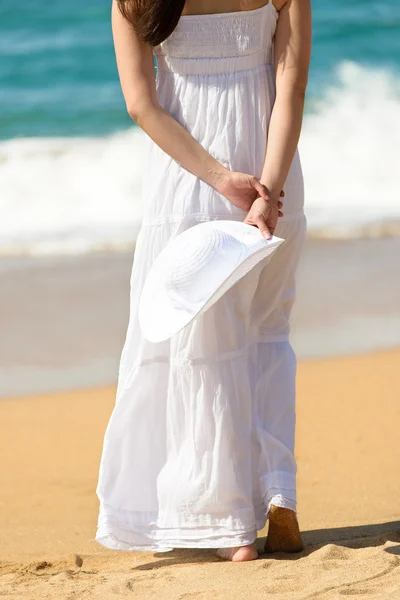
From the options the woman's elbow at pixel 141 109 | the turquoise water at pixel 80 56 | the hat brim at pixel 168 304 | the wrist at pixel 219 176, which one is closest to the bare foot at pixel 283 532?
the hat brim at pixel 168 304

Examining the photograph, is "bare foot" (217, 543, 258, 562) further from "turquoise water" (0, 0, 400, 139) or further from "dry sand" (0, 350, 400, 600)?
"turquoise water" (0, 0, 400, 139)

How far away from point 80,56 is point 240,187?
10.2 m

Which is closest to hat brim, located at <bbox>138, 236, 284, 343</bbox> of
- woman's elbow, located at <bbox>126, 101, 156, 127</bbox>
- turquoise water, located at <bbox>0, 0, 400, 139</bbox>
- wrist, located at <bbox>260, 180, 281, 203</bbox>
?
wrist, located at <bbox>260, 180, 281, 203</bbox>

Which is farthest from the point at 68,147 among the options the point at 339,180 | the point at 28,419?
the point at 28,419

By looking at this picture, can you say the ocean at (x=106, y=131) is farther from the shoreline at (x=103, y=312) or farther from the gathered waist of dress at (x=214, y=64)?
the gathered waist of dress at (x=214, y=64)

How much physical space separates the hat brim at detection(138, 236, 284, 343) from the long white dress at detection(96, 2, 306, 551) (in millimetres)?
191

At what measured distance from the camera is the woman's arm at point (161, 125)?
9.38ft

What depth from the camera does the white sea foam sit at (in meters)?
7.79

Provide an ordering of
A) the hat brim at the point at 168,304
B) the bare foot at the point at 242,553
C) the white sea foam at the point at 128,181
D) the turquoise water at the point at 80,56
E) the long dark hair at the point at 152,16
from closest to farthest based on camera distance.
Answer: the hat brim at the point at 168,304 < the long dark hair at the point at 152,16 < the bare foot at the point at 242,553 < the white sea foam at the point at 128,181 < the turquoise water at the point at 80,56

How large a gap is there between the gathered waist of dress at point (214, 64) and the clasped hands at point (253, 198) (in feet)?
0.99

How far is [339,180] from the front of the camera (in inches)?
370

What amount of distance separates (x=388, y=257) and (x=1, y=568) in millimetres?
4375

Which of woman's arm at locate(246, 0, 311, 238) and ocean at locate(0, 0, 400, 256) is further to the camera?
ocean at locate(0, 0, 400, 256)

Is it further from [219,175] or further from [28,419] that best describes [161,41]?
[28,419]
